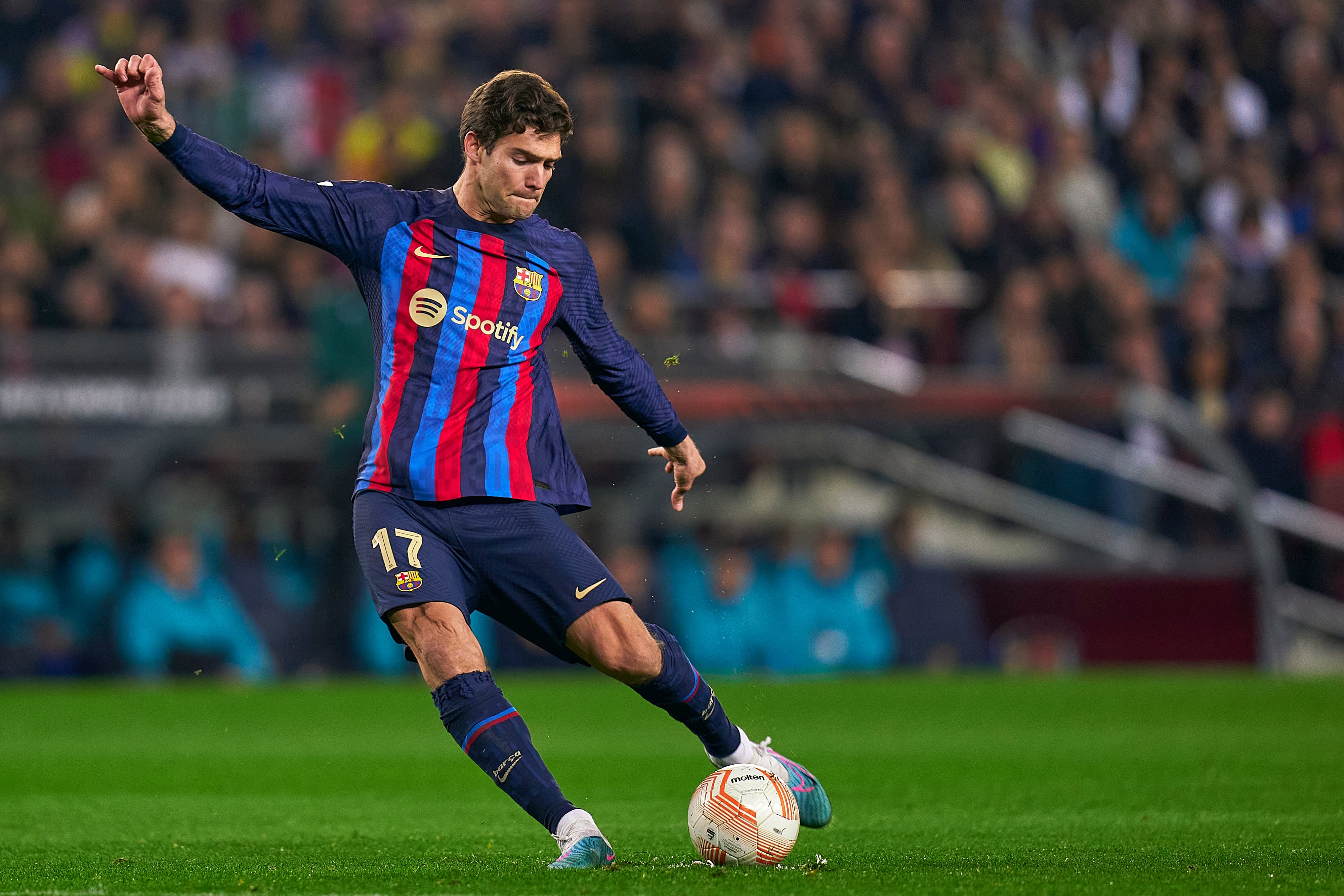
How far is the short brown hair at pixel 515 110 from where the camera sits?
5145 mm

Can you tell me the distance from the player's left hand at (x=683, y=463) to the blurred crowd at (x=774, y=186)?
690 cm

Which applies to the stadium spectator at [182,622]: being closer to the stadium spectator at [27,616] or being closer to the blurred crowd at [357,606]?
the blurred crowd at [357,606]

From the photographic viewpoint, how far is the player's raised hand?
4.99m

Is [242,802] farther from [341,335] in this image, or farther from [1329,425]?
[1329,425]

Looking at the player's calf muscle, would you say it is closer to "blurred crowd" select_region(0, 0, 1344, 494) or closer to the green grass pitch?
the green grass pitch

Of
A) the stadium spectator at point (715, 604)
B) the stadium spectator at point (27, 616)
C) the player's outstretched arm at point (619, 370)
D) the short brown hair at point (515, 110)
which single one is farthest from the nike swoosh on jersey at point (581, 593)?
the stadium spectator at point (27, 616)

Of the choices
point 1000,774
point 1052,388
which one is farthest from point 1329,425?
point 1000,774

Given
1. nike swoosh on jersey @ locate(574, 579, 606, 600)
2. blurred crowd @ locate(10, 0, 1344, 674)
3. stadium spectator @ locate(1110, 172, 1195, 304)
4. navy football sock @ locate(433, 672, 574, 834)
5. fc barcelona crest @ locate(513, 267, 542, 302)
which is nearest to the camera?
navy football sock @ locate(433, 672, 574, 834)

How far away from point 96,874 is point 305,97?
12318mm

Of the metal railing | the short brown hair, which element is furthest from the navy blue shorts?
the metal railing

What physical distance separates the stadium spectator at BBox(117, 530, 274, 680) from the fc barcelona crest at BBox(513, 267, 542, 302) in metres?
8.40

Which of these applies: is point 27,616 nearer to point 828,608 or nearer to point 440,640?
point 828,608

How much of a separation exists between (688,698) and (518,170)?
1616 millimetres

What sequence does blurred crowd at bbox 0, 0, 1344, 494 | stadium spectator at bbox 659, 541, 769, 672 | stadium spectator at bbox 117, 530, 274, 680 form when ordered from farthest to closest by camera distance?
blurred crowd at bbox 0, 0, 1344, 494, stadium spectator at bbox 659, 541, 769, 672, stadium spectator at bbox 117, 530, 274, 680
